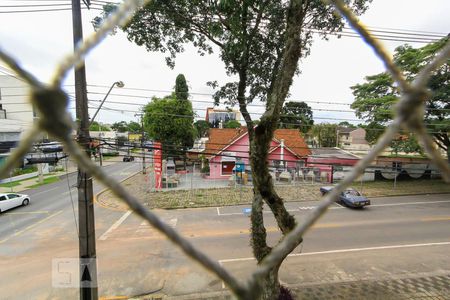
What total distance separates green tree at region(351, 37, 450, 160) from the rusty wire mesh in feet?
51.8

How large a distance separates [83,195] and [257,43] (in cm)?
616

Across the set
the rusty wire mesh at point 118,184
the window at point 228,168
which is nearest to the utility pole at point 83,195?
the rusty wire mesh at point 118,184

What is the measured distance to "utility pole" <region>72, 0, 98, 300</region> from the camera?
5727 millimetres

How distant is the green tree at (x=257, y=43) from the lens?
5.01 metres

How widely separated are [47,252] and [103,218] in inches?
155

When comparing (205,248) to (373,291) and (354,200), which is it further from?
(354,200)

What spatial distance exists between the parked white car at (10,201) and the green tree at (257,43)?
14.4 metres

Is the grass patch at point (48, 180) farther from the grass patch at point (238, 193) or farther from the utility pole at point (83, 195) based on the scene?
the utility pole at point (83, 195)

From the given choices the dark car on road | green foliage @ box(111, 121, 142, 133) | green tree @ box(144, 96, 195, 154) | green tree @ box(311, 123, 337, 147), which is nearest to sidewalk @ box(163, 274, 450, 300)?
the dark car on road

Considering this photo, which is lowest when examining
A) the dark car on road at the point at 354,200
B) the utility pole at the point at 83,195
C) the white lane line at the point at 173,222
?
the white lane line at the point at 173,222

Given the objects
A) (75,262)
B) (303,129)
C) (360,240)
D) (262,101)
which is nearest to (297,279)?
(360,240)

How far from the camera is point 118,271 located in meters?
8.78

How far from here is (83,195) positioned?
5844 mm

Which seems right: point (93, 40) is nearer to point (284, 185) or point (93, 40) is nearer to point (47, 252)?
point (47, 252)
